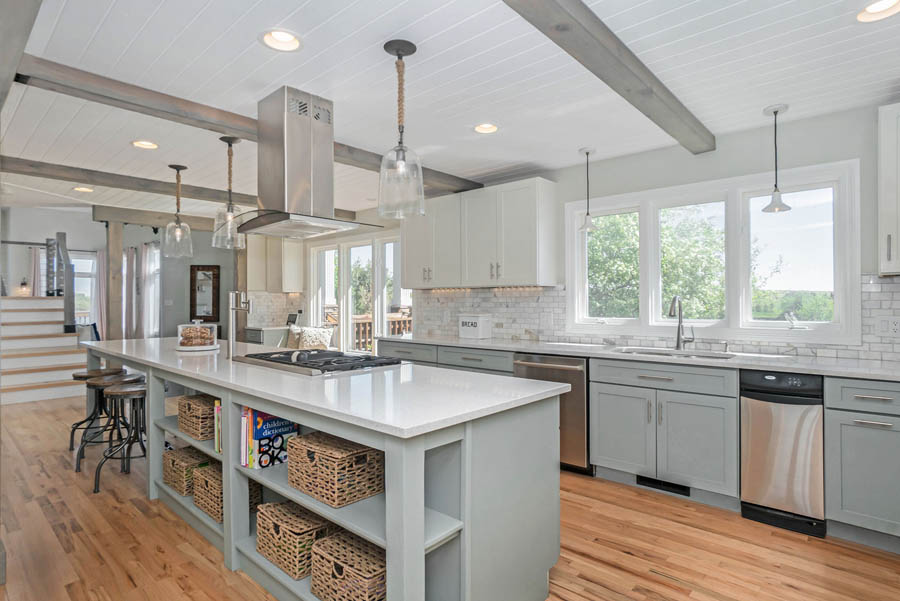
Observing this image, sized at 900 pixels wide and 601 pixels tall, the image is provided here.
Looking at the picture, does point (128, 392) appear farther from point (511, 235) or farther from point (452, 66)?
point (511, 235)

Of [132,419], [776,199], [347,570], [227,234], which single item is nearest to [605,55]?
[776,199]

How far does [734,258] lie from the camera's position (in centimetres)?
352

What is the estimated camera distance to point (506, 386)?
84.4 inches

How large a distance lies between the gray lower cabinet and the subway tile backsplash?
0.72 meters

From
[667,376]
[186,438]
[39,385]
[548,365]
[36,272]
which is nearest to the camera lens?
[186,438]

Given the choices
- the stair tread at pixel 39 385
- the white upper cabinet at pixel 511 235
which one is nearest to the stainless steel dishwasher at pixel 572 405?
the white upper cabinet at pixel 511 235

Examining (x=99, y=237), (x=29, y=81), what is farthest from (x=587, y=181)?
(x=99, y=237)

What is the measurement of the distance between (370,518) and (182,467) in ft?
5.55

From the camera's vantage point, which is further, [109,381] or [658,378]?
[109,381]

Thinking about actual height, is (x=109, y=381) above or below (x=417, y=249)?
below

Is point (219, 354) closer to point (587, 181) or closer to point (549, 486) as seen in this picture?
point (549, 486)

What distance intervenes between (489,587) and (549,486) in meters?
0.49

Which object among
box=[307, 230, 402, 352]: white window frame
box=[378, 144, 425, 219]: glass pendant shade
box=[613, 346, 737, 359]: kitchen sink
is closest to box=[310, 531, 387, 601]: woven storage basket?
box=[378, 144, 425, 219]: glass pendant shade

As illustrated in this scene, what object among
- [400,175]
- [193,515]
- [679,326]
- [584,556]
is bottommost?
[584,556]
